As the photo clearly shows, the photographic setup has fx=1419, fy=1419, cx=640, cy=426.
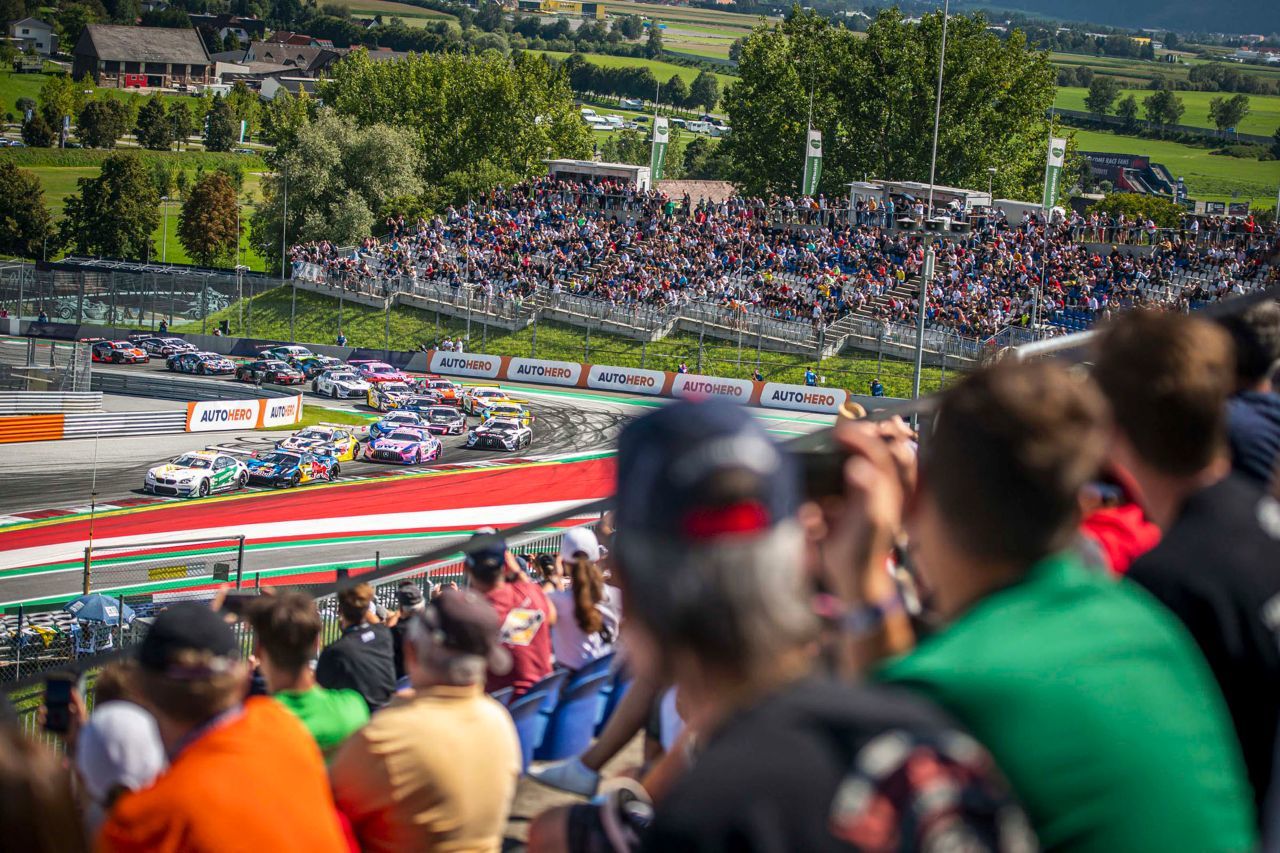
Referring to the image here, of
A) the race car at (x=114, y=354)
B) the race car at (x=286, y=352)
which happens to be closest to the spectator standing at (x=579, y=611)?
the race car at (x=286, y=352)

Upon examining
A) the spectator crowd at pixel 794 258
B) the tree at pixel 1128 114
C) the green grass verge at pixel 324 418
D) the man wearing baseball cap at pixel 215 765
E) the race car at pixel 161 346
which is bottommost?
the green grass verge at pixel 324 418

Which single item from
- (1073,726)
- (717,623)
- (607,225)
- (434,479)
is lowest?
(434,479)

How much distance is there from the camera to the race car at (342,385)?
51688 millimetres

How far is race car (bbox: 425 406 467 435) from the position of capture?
146 feet

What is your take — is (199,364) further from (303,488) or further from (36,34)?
(36,34)

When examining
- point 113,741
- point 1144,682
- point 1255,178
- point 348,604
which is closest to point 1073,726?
point 1144,682

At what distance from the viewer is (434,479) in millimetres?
38094

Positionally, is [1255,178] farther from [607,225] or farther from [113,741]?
[113,741]

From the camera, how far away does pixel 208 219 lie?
313 ft

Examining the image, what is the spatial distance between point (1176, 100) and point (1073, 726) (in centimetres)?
17642

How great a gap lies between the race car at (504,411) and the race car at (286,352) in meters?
11.0

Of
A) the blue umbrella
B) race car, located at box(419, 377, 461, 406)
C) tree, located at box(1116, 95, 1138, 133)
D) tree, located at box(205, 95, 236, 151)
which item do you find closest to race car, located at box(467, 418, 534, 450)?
race car, located at box(419, 377, 461, 406)

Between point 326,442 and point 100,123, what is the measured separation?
102m

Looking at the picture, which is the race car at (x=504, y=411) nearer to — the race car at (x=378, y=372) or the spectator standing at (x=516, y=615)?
the race car at (x=378, y=372)
